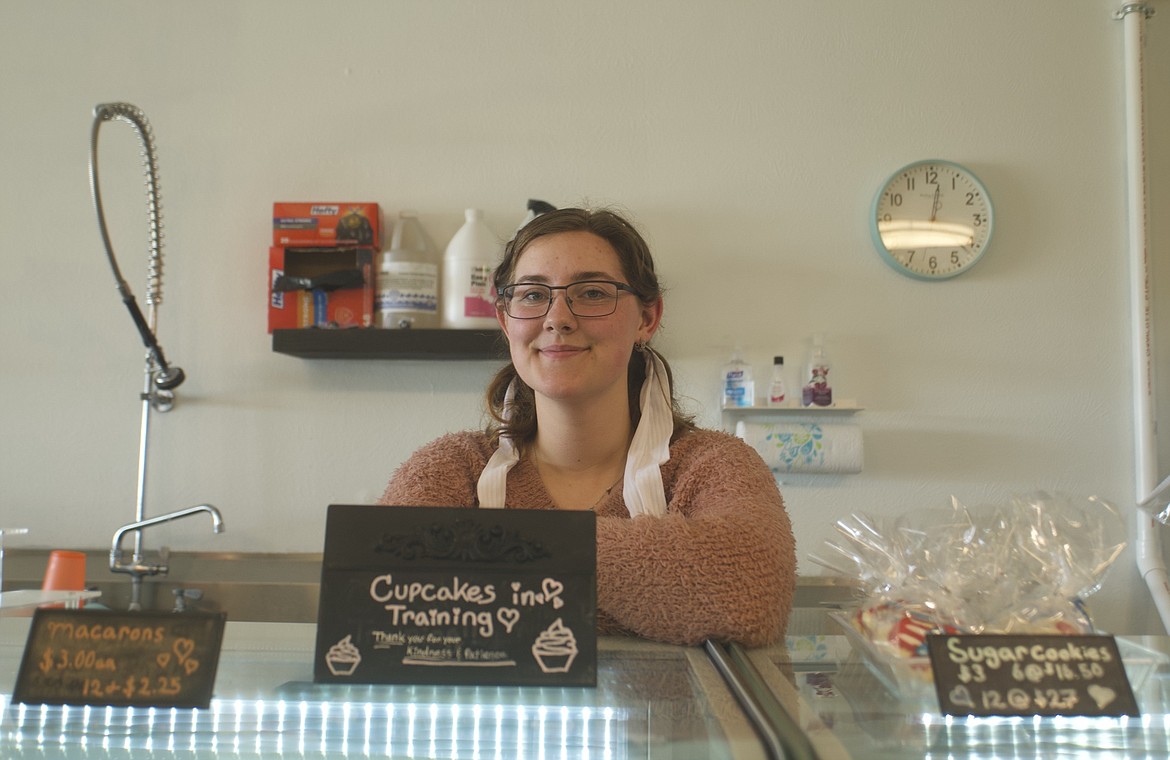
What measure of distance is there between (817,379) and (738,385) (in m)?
0.18

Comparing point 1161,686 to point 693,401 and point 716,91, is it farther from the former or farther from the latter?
point 716,91

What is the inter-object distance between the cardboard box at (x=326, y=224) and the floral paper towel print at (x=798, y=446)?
1037 millimetres

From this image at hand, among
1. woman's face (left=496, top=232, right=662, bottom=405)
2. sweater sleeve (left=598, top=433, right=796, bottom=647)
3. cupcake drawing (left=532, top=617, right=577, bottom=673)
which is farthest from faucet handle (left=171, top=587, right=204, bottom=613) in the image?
cupcake drawing (left=532, top=617, right=577, bottom=673)

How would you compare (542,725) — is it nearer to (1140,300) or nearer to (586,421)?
(586,421)

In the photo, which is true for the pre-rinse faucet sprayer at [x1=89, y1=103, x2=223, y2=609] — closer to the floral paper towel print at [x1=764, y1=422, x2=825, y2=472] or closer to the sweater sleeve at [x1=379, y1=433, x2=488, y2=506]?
the sweater sleeve at [x1=379, y1=433, x2=488, y2=506]

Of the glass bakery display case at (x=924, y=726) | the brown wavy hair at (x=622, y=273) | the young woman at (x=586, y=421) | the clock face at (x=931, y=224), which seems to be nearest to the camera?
the glass bakery display case at (x=924, y=726)

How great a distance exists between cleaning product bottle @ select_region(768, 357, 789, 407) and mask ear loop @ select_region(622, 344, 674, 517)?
93 centimetres

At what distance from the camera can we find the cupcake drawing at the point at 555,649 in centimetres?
58

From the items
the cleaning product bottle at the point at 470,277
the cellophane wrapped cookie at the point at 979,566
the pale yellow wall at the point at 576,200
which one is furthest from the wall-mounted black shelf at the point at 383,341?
the cellophane wrapped cookie at the point at 979,566

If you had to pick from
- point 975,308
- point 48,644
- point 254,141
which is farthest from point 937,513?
point 254,141

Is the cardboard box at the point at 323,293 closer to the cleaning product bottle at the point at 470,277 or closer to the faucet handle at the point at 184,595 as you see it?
the cleaning product bottle at the point at 470,277

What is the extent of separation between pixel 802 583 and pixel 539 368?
1.13 m

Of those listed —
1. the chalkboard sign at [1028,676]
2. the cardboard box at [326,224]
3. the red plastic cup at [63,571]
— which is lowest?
the red plastic cup at [63,571]

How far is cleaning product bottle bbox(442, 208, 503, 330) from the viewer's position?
7.09 ft
